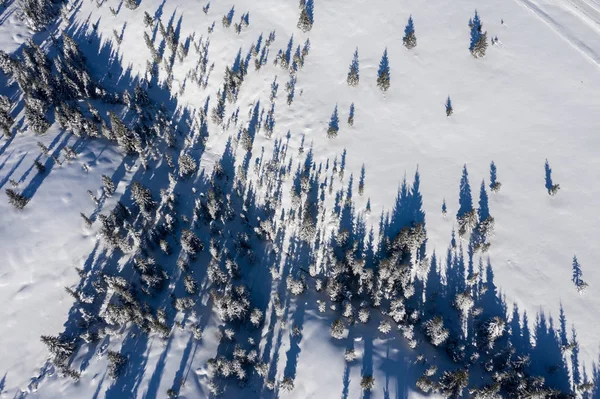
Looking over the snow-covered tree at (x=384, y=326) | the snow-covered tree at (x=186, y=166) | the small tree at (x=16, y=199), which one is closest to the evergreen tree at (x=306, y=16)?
the snow-covered tree at (x=186, y=166)

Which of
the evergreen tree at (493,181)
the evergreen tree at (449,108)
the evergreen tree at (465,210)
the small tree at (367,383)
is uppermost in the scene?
the evergreen tree at (449,108)

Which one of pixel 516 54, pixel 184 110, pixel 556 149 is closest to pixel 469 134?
pixel 556 149

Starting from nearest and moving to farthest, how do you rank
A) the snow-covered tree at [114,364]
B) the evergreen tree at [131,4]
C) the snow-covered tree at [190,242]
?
the snow-covered tree at [114,364], the snow-covered tree at [190,242], the evergreen tree at [131,4]

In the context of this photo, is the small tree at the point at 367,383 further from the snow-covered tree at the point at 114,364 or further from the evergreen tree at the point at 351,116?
the evergreen tree at the point at 351,116

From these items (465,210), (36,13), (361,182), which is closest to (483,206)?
(465,210)

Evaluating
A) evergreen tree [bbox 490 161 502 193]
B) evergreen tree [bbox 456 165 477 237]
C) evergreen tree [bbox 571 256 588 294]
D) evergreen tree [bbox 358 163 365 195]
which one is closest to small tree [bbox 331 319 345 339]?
evergreen tree [bbox 358 163 365 195]

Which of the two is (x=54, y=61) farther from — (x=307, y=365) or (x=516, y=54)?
(x=516, y=54)

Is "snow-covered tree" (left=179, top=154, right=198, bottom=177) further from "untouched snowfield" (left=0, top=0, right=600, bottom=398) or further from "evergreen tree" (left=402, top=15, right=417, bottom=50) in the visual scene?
"evergreen tree" (left=402, top=15, right=417, bottom=50)
